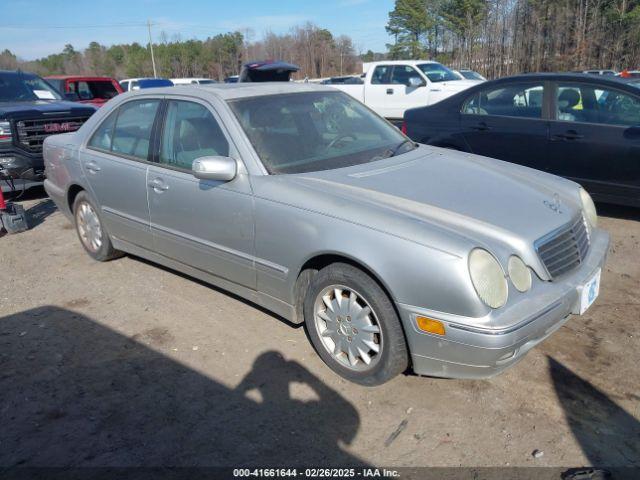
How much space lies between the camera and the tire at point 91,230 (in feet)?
16.4

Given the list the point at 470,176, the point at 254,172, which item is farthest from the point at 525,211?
the point at 254,172

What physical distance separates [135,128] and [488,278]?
3.16 meters

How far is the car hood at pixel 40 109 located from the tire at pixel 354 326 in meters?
6.06

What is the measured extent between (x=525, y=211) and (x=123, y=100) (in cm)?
346

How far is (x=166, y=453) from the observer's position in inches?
105

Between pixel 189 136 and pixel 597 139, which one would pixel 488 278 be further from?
pixel 597 139

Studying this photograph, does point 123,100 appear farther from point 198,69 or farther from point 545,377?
point 198,69

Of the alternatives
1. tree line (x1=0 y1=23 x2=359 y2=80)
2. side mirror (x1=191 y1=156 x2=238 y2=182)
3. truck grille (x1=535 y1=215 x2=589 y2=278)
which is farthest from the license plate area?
tree line (x1=0 y1=23 x2=359 y2=80)

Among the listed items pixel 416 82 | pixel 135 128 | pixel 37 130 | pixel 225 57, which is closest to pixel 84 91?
pixel 37 130

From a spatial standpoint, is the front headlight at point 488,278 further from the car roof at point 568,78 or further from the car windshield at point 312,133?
the car roof at point 568,78

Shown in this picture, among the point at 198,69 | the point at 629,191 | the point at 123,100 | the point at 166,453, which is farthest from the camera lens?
the point at 198,69

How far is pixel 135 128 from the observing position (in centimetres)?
445

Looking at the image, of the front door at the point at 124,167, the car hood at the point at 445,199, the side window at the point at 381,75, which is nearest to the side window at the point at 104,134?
the front door at the point at 124,167

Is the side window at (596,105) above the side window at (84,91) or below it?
below
